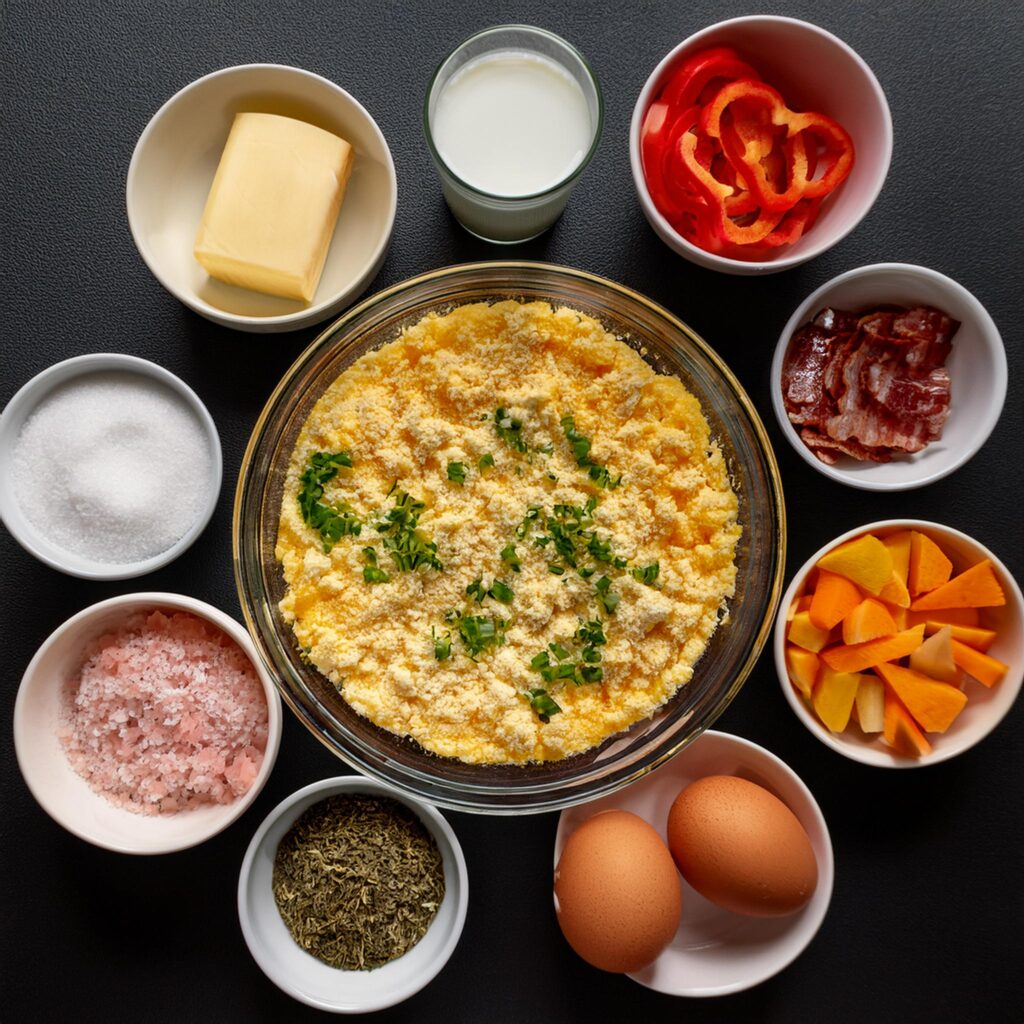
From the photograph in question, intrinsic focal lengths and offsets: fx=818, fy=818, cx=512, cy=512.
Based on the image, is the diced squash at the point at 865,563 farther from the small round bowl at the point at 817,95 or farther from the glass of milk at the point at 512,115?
the glass of milk at the point at 512,115

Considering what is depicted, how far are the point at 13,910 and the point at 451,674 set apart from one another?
1.25 meters

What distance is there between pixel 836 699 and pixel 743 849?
1.24 feet

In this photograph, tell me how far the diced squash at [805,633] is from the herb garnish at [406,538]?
2.54 feet

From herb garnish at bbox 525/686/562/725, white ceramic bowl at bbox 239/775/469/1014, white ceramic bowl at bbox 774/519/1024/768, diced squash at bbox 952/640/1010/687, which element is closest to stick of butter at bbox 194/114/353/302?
herb garnish at bbox 525/686/562/725

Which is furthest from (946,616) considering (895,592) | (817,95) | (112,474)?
(112,474)

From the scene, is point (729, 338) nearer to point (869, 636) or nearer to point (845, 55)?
point (845, 55)

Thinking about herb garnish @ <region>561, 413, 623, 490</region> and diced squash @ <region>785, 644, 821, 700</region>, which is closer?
herb garnish @ <region>561, 413, 623, 490</region>

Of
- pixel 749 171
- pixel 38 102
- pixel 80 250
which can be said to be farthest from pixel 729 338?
pixel 38 102

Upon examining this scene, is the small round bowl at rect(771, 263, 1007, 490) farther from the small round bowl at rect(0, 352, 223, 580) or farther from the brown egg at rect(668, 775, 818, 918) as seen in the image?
the small round bowl at rect(0, 352, 223, 580)

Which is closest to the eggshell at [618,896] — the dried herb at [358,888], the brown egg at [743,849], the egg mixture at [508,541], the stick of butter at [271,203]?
the brown egg at [743,849]

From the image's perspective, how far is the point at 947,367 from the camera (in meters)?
1.85

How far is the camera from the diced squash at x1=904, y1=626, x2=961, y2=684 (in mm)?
1765

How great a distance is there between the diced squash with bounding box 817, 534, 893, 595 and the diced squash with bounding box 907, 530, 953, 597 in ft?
0.30

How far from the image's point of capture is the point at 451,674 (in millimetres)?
1644
